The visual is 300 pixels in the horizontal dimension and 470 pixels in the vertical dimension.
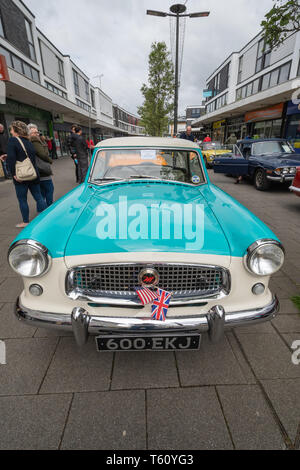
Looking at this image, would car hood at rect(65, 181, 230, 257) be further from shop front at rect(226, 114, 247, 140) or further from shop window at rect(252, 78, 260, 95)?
shop window at rect(252, 78, 260, 95)

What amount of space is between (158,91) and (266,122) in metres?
9.35

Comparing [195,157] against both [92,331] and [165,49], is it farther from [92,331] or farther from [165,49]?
[165,49]

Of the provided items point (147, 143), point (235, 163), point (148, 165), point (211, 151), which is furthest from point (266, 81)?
point (148, 165)

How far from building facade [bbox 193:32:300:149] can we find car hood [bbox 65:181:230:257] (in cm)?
996

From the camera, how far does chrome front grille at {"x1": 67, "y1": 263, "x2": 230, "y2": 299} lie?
1572mm

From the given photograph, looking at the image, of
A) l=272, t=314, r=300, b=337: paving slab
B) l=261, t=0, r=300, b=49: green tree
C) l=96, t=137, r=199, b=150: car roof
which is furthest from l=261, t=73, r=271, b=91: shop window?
l=272, t=314, r=300, b=337: paving slab

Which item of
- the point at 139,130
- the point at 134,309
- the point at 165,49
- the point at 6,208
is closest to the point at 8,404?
the point at 134,309

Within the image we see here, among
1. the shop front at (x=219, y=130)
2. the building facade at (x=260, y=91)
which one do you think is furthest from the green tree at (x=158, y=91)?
the shop front at (x=219, y=130)

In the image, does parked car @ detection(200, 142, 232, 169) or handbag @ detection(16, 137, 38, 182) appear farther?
parked car @ detection(200, 142, 232, 169)

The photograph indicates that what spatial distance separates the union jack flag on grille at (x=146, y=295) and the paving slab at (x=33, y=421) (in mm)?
829

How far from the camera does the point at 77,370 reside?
181 centimetres

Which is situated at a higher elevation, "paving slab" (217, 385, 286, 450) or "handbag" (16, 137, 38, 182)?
"handbag" (16, 137, 38, 182)

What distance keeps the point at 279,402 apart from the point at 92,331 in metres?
1.29
